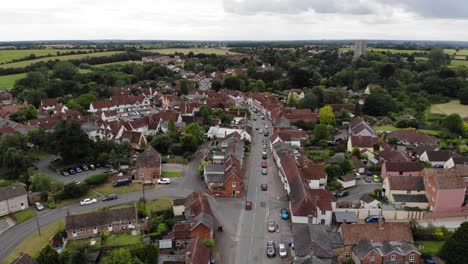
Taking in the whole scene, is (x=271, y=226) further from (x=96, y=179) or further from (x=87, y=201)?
(x=96, y=179)

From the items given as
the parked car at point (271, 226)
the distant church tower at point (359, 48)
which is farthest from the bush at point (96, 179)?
the distant church tower at point (359, 48)

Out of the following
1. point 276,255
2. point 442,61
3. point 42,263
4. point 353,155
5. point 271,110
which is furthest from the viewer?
point 442,61

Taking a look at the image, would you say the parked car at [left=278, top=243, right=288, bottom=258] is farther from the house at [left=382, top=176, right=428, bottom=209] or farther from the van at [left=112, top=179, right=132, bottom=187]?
the van at [left=112, top=179, right=132, bottom=187]

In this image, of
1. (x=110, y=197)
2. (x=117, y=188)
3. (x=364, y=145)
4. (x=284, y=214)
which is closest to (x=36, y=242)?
(x=110, y=197)

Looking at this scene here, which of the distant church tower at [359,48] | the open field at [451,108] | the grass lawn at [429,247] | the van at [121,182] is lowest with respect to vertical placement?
the grass lawn at [429,247]

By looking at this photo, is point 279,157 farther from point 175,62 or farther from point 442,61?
point 175,62

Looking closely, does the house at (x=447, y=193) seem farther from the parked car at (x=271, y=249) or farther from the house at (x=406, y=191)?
the parked car at (x=271, y=249)

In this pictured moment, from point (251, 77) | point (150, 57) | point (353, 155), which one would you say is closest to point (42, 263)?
point (353, 155)
